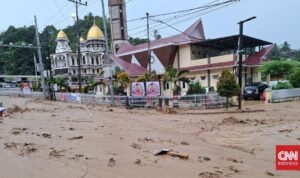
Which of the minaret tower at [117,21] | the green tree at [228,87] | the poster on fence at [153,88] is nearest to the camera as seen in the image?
the green tree at [228,87]

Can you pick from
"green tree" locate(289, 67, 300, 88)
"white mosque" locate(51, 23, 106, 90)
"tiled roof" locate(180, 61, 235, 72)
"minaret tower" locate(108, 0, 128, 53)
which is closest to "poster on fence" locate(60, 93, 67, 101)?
"tiled roof" locate(180, 61, 235, 72)

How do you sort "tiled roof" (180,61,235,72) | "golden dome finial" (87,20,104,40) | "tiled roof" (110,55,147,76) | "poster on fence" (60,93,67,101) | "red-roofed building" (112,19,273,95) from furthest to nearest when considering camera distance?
"golden dome finial" (87,20,104,40), "tiled roof" (110,55,147,76), "poster on fence" (60,93,67,101), "red-roofed building" (112,19,273,95), "tiled roof" (180,61,235,72)

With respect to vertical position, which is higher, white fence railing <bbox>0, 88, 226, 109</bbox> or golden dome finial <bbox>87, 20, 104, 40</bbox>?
golden dome finial <bbox>87, 20, 104, 40</bbox>

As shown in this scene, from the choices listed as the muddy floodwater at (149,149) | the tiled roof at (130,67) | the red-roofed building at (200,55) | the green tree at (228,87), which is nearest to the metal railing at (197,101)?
the green tree at (228,87)

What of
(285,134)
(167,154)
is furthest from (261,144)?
(167,154)

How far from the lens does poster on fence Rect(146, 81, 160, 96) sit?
80.7 ft

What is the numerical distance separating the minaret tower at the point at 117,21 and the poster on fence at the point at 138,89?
29.5 m

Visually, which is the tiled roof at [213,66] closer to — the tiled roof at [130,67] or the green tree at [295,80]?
the green tree at [295,80]

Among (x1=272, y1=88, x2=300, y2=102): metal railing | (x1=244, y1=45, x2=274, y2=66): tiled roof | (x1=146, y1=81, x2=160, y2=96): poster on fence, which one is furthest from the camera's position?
(x1=244, y1=45, x2=274, y2=66): tiled roof

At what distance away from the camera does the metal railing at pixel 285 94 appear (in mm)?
25016

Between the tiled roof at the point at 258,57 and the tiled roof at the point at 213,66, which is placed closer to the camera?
the tiled roof at the point at 213,66

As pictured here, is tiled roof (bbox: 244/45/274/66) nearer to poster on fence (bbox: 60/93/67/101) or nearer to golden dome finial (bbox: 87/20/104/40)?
poster on fence (bbox: 60/93/67/101)

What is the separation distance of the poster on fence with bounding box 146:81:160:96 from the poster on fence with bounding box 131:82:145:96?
530mm

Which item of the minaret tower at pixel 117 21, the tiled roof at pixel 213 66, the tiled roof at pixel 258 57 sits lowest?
the tiled roof at pixel 213 66
